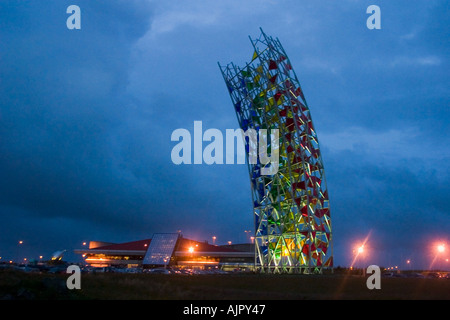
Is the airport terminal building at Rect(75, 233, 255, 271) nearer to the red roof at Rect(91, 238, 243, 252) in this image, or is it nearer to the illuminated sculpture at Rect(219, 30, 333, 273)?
the red roof at Rect(91, 238, 243, 252)

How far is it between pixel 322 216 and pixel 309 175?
499cm

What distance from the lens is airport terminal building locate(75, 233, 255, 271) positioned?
79438 mm

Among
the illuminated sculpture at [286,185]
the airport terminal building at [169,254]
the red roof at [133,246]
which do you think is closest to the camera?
the illuminated sculpture at [286,185]

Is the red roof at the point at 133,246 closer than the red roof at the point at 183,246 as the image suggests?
No

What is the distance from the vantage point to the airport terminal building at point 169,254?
79438mm

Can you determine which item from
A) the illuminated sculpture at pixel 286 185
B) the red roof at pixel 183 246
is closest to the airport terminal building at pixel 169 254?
the red roof at pixel 183 246

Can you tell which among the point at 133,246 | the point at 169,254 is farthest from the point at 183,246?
the point at 133,246

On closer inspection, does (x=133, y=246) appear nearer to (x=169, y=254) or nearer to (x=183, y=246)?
(x=169, y=254)

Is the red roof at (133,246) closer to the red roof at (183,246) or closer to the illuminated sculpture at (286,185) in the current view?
the red roof at (183,246)

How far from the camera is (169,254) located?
79.6 metres

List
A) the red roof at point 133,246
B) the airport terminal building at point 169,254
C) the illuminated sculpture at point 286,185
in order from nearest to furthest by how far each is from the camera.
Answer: the illuminated sculpture at point 286,185, the airport terminal building at point 169,254, the red roof at point 133,246

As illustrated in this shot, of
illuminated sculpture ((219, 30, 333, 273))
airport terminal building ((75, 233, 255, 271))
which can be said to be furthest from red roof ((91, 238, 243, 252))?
illuminated sculpture ((219, 30, 333, 273))

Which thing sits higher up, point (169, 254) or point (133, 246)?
point (133, 246)
